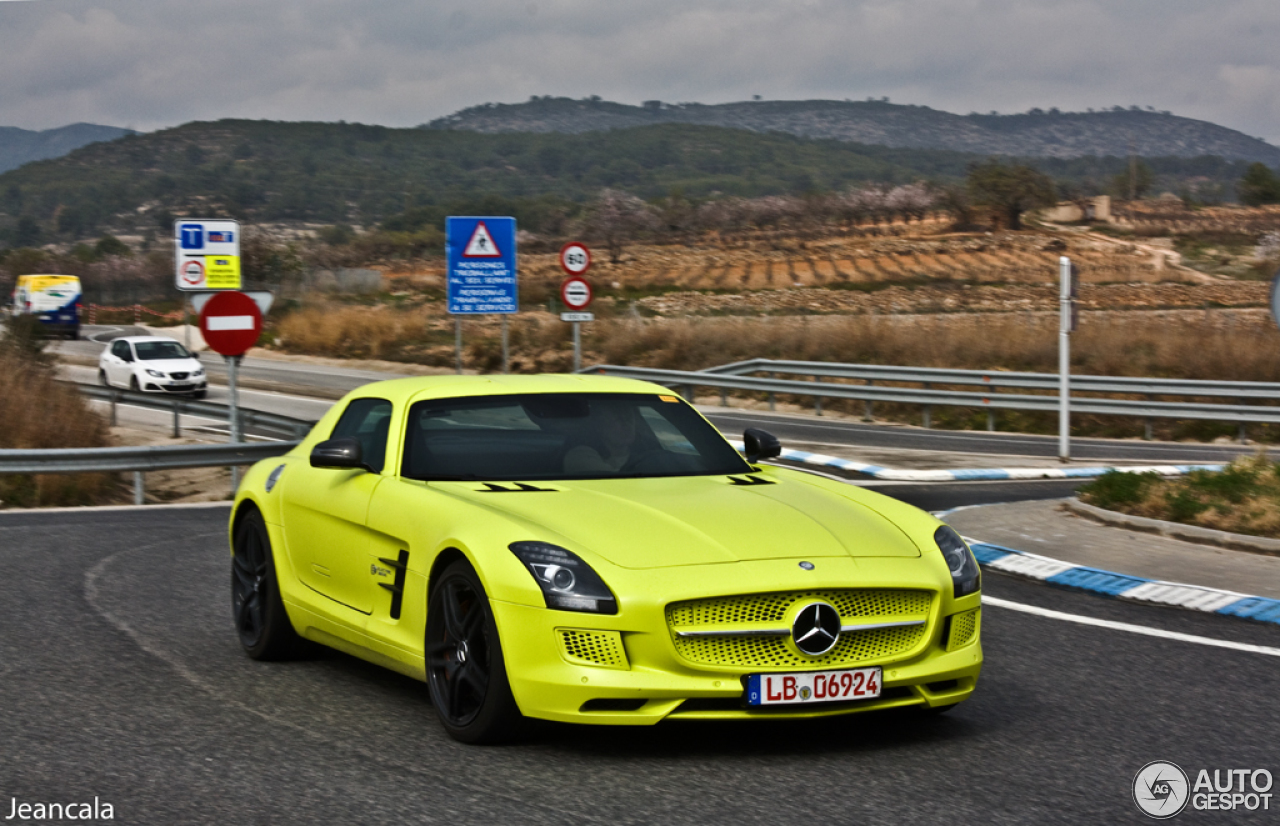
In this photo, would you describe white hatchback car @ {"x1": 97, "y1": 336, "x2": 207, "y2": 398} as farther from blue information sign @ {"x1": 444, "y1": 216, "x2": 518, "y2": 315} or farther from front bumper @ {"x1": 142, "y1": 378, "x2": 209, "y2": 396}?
blue information sign @ {"x1": 444, "y1": 216, "x2": 518, "y2": 315}

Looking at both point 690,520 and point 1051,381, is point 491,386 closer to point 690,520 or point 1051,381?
point 690,520

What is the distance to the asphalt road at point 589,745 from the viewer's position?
4574 mm

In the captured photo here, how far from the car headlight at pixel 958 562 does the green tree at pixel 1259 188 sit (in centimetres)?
12860

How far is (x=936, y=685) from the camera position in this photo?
17.6ft

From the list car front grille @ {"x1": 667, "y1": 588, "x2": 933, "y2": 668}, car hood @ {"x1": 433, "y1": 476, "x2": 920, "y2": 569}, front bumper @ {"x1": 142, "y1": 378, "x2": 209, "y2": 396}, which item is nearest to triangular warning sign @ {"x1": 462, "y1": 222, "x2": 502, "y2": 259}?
front bumper @ {"x1": 142, "y1": 378, "x2": 209, "y2": 396}

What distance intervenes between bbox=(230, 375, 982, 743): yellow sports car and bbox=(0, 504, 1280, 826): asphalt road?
0.22 m

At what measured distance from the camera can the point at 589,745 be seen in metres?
5.32

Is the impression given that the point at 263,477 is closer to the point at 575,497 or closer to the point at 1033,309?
the point at 575,497

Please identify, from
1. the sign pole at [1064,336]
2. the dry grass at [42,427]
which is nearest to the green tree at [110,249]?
the dry grass at [42,427]

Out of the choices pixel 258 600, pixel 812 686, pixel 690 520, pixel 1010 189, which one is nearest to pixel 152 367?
pixel 258 600

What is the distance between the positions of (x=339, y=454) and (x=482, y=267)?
68.5ft

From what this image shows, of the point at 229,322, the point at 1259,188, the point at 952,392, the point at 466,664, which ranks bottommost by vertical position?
the point at 952,392

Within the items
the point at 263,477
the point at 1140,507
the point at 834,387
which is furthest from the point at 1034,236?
the point at 263,477

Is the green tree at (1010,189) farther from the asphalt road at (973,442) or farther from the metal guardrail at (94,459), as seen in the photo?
the metal guardrail at (94,459)
